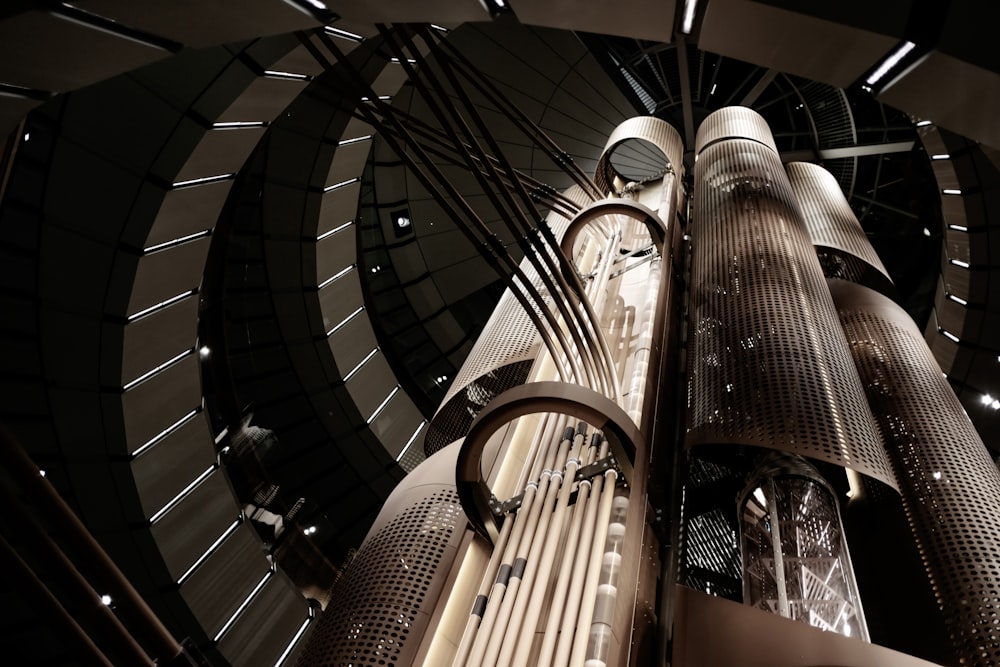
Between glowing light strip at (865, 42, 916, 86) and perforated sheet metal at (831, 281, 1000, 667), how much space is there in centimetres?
374

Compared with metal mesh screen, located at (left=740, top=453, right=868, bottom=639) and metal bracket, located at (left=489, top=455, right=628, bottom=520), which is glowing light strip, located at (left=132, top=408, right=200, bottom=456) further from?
metal mesh screen, located at (left=740, top=453, right=868, bottom=639)

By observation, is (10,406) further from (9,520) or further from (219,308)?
(9,520)

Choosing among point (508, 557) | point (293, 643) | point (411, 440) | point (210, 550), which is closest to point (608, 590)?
point (508, 557)

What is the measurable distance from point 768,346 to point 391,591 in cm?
314

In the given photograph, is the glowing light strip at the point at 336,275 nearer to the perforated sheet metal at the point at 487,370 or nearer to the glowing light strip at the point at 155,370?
the glowing light strip at the point at 155,370

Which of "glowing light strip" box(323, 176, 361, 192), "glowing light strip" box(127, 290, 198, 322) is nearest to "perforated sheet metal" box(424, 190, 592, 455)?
"glowing light strip" box(127, 290, 198, 322)

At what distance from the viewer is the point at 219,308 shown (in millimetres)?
16562

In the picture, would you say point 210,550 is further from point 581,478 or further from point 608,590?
point 608,590

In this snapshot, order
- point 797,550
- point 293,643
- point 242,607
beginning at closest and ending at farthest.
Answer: point 797,550 < point 242,607 < point 293,643

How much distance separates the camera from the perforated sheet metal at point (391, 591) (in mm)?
3590

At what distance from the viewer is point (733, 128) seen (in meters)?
9.56

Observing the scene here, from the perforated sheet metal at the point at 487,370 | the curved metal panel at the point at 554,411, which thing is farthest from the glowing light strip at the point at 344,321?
the curved metal panel at the point at 554,411

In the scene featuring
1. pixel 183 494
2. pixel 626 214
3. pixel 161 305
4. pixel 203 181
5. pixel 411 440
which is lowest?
pixel 183 494

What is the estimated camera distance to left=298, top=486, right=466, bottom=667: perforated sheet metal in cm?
359
